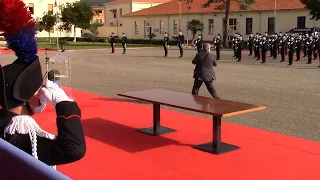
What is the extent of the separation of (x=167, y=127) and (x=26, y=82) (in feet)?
20.2

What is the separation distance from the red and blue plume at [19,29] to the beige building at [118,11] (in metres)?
68.5

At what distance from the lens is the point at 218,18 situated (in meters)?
52.5

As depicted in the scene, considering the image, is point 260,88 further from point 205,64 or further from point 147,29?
point 147,29

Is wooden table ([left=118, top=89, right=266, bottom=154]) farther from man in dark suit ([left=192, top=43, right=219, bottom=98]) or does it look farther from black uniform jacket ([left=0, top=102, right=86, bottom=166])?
black uniform jacket ([left=0, top=102, right=86, bottom=166])

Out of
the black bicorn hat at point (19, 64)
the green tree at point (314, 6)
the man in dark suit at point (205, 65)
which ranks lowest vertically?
the man in dark suit at point (205, 65)

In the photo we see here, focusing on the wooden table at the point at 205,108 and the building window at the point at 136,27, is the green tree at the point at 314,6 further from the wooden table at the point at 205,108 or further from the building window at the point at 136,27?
the wooden table at the point at 205,108

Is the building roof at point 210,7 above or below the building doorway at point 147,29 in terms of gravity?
above

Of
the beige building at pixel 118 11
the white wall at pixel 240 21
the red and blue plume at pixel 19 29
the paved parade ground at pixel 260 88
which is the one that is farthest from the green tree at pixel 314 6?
the red and blue plume at pixel 19 29

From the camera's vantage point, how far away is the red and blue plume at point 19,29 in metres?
2.24

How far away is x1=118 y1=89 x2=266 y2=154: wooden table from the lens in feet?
21.0

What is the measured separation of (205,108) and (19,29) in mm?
4529

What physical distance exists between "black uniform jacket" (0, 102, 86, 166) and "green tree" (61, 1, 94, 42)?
56535mm

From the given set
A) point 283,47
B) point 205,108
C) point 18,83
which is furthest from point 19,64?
point 283,47

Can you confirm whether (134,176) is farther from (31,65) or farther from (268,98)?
(268,98)
